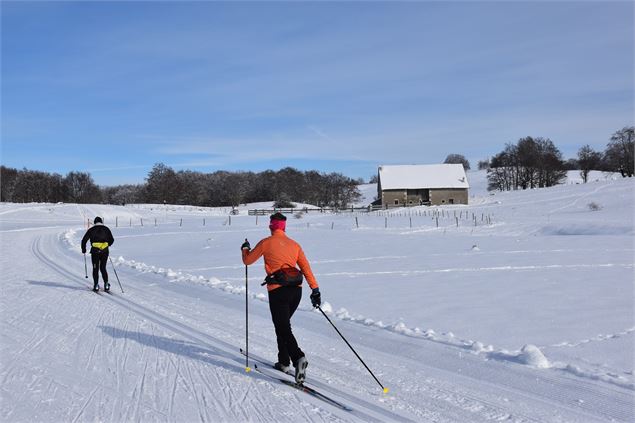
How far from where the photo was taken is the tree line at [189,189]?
106m

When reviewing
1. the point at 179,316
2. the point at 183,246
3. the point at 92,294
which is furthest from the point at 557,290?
the point at 183,246

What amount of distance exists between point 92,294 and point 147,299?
5.72 ft

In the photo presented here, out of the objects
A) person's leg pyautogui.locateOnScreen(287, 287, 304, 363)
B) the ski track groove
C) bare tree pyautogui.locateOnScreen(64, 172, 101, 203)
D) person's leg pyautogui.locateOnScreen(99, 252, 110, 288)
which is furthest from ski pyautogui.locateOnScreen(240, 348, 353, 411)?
bare tree pyautogui.locateOnScreen(64, 172, 101, 203)

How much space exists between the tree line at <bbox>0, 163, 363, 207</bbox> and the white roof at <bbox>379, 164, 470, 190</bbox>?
28.2 meters

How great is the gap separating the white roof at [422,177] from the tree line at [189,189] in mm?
28151

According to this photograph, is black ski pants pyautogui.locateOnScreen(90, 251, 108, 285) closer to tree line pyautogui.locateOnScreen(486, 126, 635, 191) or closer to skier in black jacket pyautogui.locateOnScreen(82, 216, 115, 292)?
skier in black jacket pyautogui.locateOnScreen(82, 216, 115, 292)

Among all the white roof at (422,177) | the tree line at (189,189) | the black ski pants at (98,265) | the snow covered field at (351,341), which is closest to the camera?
the snow covered field at (351,341)

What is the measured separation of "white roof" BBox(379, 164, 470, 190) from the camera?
228ft

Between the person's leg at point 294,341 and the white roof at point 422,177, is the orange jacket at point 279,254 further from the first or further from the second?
the white roof at point 422,177

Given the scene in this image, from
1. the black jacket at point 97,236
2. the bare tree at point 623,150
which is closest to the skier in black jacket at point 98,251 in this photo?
the black jacket at point 97,236

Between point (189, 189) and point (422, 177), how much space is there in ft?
199

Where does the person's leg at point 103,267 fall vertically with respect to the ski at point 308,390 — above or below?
above

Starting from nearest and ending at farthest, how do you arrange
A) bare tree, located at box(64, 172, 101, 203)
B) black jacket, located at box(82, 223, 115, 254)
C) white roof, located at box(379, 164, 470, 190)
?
black jacket, located at box(82, 223, 115, 254), white roof, located at box(379, 164, 470, 190), bare tree, located at box(64, 172, 101, 203)

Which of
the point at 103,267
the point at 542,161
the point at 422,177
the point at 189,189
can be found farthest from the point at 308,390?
the point at 189,189
